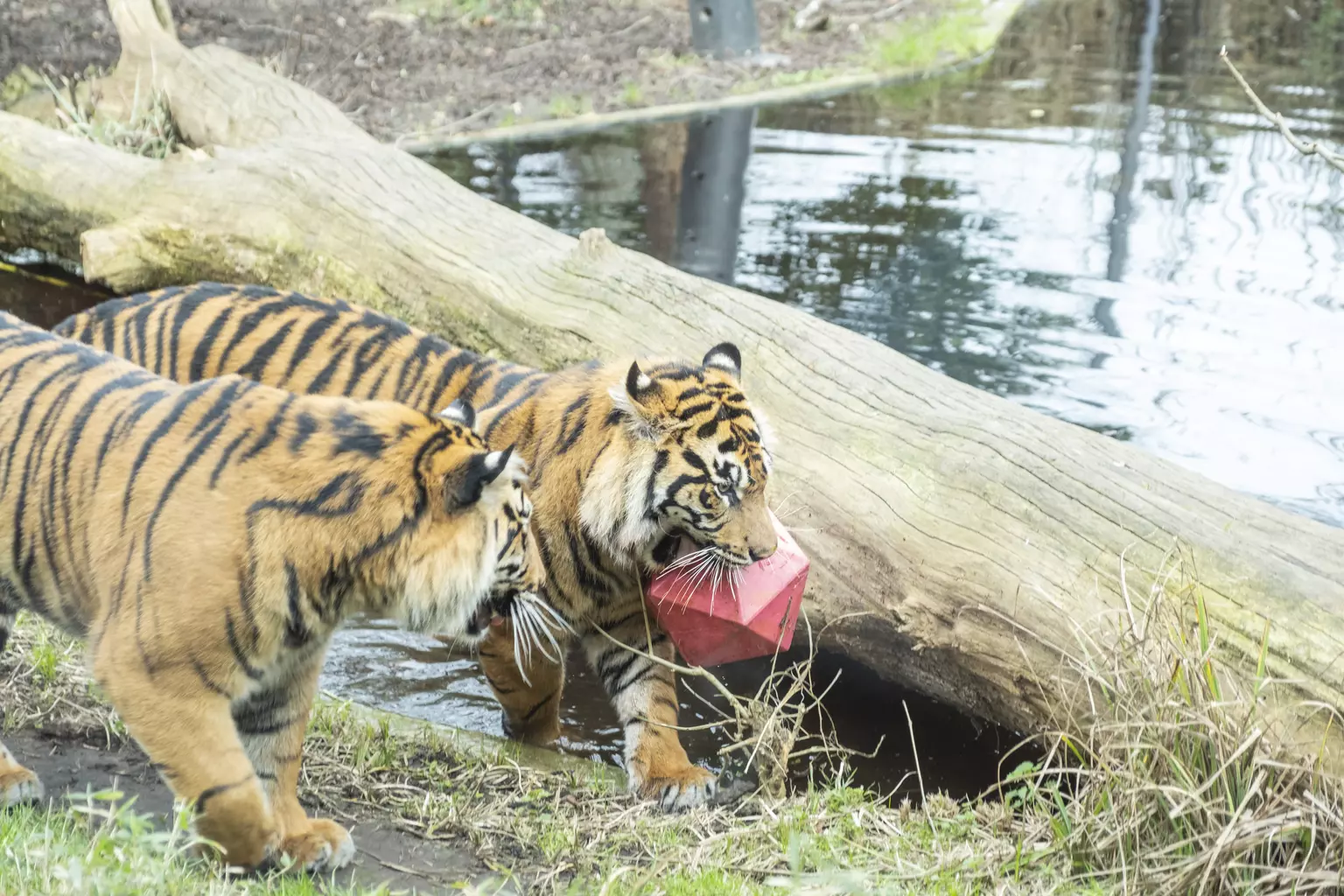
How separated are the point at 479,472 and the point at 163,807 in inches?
52.6

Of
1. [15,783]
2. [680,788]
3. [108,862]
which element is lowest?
[680,788]

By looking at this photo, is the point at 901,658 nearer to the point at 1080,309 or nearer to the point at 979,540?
the point at 979,540

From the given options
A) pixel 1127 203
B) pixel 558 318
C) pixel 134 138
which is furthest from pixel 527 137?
pixel 558 318

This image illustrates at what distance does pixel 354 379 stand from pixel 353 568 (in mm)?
1508

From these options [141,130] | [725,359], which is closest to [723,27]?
[141,130]

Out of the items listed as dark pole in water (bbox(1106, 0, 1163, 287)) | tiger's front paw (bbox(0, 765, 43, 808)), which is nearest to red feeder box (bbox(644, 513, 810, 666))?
tiger's front paw (bbox(0, 765, 43, 808))

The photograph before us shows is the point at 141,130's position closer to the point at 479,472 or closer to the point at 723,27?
the point at 723,27

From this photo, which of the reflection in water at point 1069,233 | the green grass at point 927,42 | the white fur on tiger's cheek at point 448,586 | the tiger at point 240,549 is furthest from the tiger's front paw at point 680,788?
the green grass at point 927,42

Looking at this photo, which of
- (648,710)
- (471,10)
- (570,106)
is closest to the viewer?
(648,710)

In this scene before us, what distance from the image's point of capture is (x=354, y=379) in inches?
176

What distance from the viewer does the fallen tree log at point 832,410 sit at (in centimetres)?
393

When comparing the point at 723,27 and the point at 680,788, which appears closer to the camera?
the point at 680,788

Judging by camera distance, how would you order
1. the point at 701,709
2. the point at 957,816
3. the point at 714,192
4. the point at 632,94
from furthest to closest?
1. the point at 632,94
2. the point at 714,192
3. the point at 701,709
4. the point at 957,816

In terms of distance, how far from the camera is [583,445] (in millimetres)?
3852
